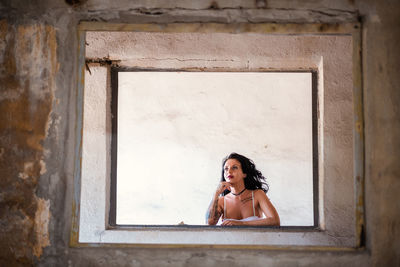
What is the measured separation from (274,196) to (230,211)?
3.25 feet

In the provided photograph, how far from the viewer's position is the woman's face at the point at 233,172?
14.9ft

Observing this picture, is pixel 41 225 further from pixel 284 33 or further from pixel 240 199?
pixel 240 199

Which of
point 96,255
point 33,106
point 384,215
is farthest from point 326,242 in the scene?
point 33,106

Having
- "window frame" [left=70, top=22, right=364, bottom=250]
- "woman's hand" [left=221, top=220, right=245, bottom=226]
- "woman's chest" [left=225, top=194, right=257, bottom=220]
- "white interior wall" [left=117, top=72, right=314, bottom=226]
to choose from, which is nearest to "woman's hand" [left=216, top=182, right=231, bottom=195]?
"woman's chest" [left=225, top=194, right=257, bottom=220]

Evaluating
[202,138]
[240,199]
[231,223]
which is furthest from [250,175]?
[202,138]

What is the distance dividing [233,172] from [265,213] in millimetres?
634

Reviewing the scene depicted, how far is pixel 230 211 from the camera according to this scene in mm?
4379

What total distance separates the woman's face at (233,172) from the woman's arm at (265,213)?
0.88 ft

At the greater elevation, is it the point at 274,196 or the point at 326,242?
the point at 274,196

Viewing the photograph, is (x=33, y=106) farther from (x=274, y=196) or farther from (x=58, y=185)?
(x=274, y=196)

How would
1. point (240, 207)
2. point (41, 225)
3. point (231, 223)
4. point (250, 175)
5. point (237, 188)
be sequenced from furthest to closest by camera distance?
A: point (250, 175)
point (237, 188)
point (240, 207)
point (231, 223)
point (41, 225)

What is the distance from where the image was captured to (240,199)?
4414 mm

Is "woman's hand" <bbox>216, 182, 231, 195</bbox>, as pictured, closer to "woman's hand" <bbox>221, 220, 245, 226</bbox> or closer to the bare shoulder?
the bare shoulder

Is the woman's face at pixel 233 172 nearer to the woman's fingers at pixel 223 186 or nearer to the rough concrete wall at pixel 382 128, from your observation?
the woman's fingers at pixel 223 186
